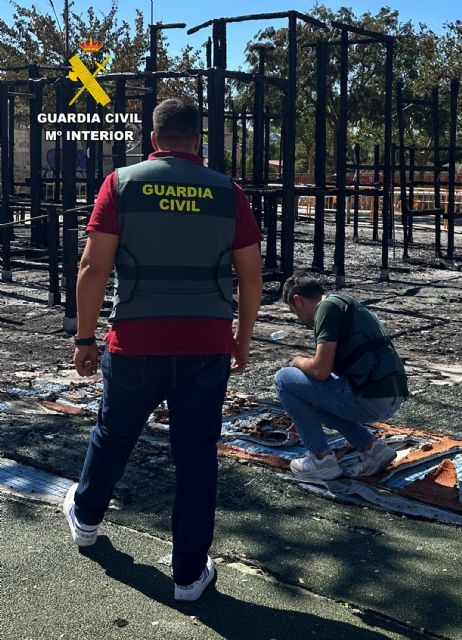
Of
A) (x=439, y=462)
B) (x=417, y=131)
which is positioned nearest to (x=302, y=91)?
(x=417, y=131)

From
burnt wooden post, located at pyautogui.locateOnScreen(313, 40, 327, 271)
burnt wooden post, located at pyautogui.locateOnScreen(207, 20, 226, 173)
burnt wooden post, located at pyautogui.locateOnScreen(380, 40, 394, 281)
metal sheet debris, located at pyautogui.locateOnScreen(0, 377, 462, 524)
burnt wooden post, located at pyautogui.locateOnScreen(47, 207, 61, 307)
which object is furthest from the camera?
burnt wooden post, located at pyautogui.locateOnScreen(380, 40, 394, 281)

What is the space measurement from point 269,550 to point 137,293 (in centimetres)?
127

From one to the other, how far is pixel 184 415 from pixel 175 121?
107 cm

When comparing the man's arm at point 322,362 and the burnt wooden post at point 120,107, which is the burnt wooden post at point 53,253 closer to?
the burnt wooden post at point 120,107

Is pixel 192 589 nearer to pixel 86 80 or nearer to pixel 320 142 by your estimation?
pixel 86 80

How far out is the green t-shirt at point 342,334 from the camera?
15.9ft

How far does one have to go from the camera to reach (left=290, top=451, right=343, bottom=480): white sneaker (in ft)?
16.5

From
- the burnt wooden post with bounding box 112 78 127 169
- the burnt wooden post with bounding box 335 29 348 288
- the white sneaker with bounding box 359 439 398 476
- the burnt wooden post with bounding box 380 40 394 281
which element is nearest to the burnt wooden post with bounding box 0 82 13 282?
the burnt wooden post with bounding box 112 78 127 169

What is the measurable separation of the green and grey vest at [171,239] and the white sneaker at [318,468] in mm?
1692

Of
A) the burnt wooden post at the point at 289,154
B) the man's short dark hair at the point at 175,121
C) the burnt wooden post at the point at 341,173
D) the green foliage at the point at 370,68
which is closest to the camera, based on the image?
the man's short dark hair at the point at 175,121

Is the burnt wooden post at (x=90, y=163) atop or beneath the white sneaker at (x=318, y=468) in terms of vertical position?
atop

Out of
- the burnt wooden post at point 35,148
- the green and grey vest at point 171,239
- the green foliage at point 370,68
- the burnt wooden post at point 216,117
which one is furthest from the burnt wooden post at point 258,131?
the green foliage at point 370,68

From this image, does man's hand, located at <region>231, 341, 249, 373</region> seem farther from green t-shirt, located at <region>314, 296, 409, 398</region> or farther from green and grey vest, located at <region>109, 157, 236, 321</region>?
green t-shirt, located at <region>314, 296, 409, 398</region>

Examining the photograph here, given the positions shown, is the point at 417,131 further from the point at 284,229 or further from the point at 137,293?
the point at 137,293
